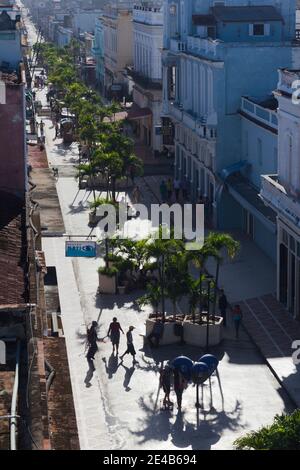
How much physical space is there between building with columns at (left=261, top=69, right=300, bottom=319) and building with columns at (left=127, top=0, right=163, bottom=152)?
113 feet

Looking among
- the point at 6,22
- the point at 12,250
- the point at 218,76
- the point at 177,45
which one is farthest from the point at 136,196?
the point at 12,250

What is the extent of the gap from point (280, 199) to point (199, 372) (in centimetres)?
848

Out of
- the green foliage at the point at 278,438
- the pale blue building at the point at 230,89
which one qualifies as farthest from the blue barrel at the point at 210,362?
the pale blue building at the point at 230,89

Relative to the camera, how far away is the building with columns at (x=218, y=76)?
155 feet

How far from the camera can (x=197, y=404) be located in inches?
1078

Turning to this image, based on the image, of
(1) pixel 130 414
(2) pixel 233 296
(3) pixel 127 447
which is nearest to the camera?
(3) pixel 127 447

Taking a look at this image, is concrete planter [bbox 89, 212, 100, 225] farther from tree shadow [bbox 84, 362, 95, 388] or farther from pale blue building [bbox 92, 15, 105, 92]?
pale blue building [bbox 92, 15, 105, 92]

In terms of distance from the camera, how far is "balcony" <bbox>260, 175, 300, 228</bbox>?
106 ft

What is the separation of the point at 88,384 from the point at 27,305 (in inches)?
473

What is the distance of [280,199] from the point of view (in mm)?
Answer: 33781

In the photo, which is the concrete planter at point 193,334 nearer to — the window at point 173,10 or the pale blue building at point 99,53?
the window at point 173,10

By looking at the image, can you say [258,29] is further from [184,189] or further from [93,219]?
[93,219]
